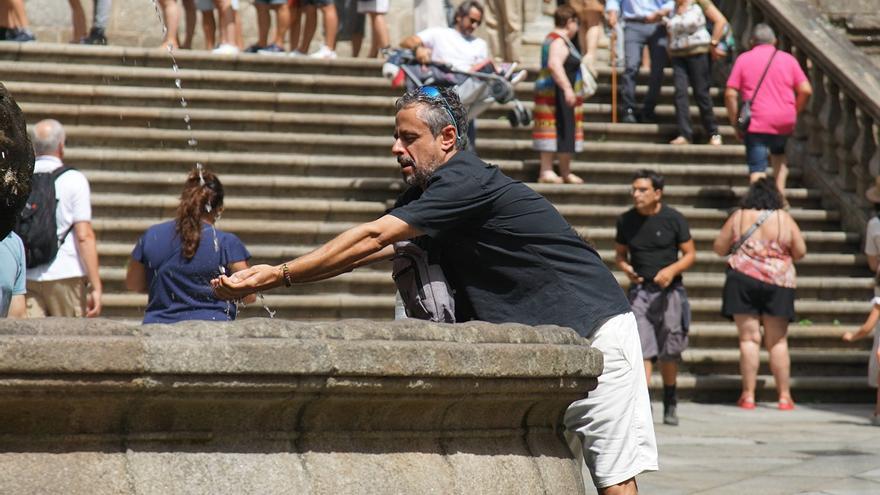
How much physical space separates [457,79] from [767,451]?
5221 mm

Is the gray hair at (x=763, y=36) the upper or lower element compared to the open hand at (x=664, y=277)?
upper

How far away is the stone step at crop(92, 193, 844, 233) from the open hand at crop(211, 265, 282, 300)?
339 inches

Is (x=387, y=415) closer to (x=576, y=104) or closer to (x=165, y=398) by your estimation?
(x=165, y=398)

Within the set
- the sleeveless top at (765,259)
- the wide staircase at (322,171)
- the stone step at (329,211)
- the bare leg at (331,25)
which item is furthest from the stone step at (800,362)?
the bare leg at (331,25)

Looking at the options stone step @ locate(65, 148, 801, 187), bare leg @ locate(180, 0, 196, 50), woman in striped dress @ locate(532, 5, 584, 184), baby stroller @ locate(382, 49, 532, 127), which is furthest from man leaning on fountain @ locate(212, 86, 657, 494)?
bare leg @ locate(180, 0, 196, 50)

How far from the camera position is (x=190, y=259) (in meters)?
7.68

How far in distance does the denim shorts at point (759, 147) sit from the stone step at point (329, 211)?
0.50 m

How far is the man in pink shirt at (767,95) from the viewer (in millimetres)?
14703

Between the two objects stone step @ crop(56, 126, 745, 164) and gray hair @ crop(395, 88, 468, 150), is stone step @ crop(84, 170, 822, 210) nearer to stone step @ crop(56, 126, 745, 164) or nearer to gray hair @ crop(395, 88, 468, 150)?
stone step @ crop(56, 126, 745, 164)

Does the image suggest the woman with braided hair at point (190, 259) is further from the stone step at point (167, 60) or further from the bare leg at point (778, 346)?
the stone step at point (167, 60)

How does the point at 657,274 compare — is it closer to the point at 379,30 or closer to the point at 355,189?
the point at 355,189

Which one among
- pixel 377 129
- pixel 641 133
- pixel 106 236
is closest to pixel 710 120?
pixel 641 133

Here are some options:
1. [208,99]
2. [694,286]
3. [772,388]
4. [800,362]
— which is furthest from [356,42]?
[772,388]

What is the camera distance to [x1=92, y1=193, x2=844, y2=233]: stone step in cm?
1343
